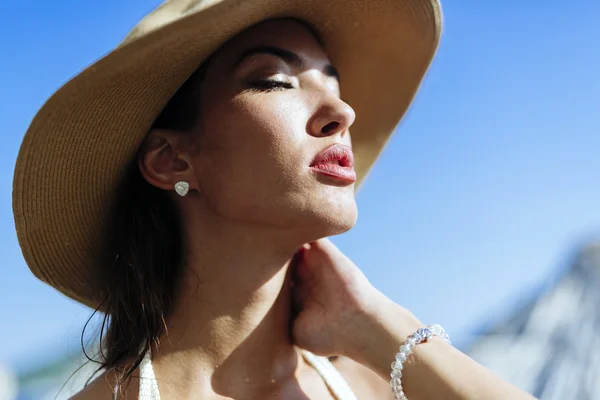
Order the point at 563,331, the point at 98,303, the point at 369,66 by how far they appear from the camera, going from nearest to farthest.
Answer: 1. the point at 98,303
2. the point at 369,66
3. the point at 563,331

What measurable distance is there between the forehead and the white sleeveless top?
1.13 m

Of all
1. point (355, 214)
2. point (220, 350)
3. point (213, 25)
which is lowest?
point (220, 350)

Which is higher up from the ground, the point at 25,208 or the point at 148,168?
the point at 148,168

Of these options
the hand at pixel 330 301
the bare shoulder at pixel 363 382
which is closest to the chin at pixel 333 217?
the hand at pixel 330 301

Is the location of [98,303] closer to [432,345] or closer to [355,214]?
[355,214]

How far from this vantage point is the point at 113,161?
2426mm

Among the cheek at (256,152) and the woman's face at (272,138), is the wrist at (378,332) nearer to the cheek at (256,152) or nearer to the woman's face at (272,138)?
the woman's face at (272,138)

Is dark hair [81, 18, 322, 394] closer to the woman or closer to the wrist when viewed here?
the woman

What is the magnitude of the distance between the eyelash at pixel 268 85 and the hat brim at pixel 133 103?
0.19 meters

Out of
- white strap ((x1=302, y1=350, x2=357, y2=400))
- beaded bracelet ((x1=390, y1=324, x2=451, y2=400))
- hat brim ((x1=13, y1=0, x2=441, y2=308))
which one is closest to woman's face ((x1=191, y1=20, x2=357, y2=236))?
hat brim ((x1=13, y1=0, x2=441, y2=308))

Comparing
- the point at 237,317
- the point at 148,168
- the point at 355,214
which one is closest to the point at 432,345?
the point at 355,214

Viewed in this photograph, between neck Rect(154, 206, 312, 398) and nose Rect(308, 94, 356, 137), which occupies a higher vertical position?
nose Rect(308, 94, 356, 137)

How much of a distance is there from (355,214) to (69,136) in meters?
1.03

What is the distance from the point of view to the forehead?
239cm
